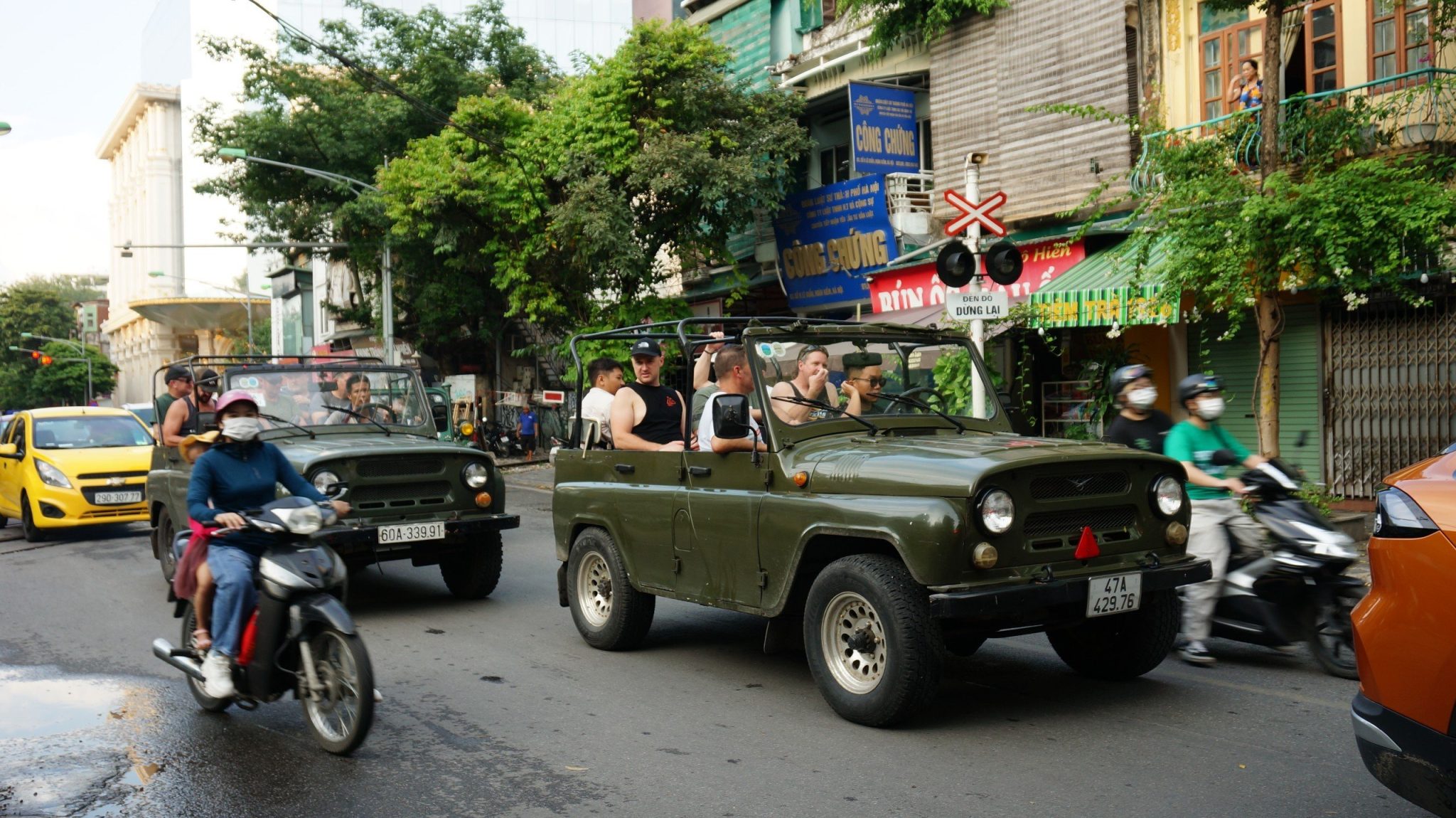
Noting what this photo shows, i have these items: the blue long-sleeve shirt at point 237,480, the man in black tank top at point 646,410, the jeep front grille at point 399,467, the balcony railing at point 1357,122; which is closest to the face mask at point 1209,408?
the man in black tank top at point 646,410

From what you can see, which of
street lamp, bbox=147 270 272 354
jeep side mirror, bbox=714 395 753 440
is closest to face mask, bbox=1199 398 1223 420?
jeep side mirror, bbox=714 395 753 440

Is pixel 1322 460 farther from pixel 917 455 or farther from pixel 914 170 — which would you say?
pixel 917 455

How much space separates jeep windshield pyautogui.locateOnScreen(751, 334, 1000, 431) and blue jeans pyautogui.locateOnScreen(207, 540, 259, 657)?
2741 millimetres

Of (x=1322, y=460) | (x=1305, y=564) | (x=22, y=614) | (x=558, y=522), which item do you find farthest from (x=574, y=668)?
(x=1322, y=460)

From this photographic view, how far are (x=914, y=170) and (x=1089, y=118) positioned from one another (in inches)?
178

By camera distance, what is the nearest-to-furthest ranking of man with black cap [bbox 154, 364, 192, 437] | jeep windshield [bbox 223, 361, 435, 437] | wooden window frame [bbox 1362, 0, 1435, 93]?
1. jeep windshield [bbox 223, 361, 435, 437]
2. man with black cap [bbox 154, 364, 192, 437]
3. wooden window frame [bbox 1362, 0, 1435, 93]

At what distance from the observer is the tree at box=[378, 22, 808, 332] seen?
21.9 meters

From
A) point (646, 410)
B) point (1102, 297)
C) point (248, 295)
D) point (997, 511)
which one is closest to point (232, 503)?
point (646, 410)

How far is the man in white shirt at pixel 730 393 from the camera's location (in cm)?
641

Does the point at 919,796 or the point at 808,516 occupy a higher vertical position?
the point at 808,516

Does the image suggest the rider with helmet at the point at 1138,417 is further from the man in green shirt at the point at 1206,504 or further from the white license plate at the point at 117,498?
the white license plate at the point at 117,498

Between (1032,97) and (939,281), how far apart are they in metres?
3.05

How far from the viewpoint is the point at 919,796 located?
4.65m

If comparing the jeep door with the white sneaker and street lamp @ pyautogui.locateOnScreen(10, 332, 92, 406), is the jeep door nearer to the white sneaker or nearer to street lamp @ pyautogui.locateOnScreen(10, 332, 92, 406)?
the white sneaker
